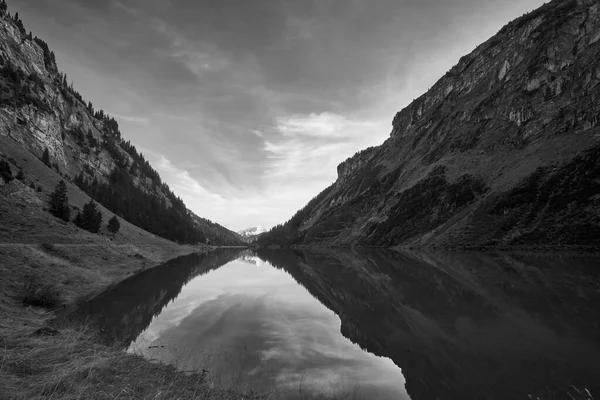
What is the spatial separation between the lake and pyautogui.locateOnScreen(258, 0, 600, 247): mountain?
45.9 m

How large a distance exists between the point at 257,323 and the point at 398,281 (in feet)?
66.9

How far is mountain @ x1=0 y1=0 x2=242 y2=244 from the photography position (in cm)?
9675

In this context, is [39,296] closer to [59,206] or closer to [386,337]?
[386,337]

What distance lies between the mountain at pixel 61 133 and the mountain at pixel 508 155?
10289cm

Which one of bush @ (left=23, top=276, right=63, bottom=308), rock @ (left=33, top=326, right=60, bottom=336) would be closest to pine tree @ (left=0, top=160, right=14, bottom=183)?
bush @ (left=23, top=276, right=63, bottom=308)

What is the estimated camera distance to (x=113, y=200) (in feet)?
417

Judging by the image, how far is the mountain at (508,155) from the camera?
69938mm

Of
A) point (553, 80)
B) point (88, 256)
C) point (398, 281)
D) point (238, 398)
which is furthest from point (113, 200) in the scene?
point (553, 80)

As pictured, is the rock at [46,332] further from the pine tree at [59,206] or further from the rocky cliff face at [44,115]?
the rocky cliff face at [44,115]

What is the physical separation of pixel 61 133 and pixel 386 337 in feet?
501

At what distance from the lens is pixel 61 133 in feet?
411

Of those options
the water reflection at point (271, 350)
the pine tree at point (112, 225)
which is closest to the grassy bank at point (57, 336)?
the water reflection at point (271, 350)

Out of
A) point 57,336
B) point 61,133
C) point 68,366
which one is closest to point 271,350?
point 68,366

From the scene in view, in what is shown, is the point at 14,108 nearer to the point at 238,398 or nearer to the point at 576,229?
the point at 238,398
